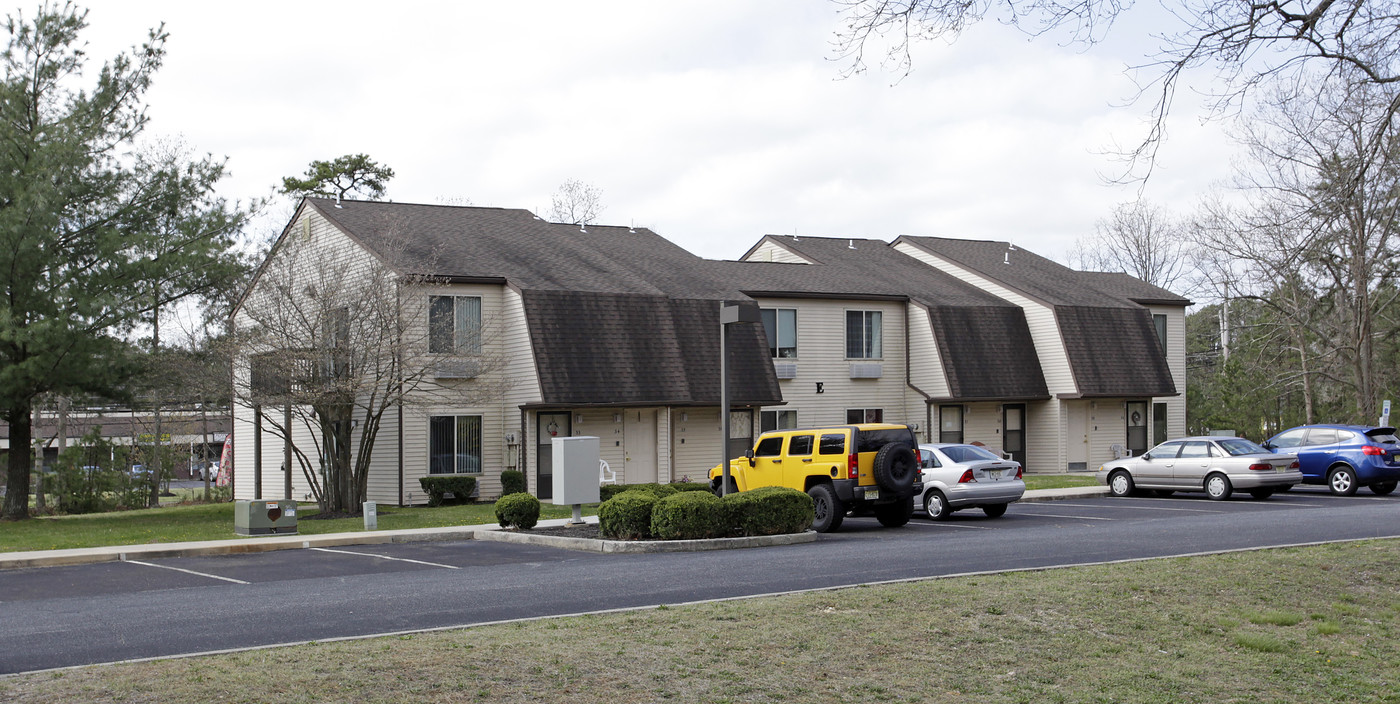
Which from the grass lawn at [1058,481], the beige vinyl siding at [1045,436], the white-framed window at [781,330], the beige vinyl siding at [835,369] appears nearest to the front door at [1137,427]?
the beige vinyl siding at [1045,436]

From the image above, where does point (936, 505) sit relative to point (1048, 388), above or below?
below

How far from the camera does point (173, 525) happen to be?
2438cm

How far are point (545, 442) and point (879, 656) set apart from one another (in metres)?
21.6

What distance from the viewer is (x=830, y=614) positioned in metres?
10.5

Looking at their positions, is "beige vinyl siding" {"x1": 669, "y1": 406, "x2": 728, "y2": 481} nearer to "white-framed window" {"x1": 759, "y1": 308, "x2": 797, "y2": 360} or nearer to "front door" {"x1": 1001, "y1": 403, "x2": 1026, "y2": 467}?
"white-framed window" {"x1": 759, "y1": 308, "x2": 797, "y2": 360}

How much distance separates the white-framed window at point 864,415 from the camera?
3697cm

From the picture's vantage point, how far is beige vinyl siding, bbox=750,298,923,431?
3584 centimetres

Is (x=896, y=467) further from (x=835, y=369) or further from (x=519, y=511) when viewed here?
(x=835, y=369)

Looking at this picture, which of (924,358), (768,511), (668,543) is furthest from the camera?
(924,358)

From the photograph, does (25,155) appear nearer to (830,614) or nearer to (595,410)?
(595,410)

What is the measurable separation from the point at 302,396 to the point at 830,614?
54.4 feet

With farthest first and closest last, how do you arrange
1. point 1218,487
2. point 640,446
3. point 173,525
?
point 640,446 < point 1218,487 < point 173,525

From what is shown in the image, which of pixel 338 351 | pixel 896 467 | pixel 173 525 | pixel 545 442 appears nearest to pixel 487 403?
pixel 545 442

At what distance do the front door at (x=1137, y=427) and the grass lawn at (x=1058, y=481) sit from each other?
4855 millimetres
